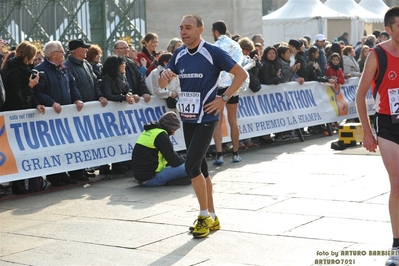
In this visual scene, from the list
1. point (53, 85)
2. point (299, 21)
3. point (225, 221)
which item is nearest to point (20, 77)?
point (53, 85)

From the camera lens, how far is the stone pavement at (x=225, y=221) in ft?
21.8

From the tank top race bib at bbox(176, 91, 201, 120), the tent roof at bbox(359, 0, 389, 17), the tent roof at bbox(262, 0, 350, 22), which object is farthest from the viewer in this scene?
the tent roof at bbox(359, 0, 389, 17)

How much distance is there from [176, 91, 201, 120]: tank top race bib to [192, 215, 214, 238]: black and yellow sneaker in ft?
3.06

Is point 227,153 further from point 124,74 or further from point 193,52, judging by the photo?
point 193,52

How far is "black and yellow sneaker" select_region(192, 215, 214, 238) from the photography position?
23.9ft

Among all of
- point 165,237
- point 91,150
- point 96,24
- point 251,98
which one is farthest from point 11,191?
point 96,24

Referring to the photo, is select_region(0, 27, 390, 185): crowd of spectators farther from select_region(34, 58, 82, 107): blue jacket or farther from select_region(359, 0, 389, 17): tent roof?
select_region(359, 0, 389, 17): tent roof

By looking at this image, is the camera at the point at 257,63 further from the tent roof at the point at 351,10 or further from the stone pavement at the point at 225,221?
the tent roof at the point at 351,10

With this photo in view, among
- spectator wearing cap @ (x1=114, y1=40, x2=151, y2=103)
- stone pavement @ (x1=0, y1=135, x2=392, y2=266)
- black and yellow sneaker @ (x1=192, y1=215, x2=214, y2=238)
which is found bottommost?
stone pavement @ (x1=0, y1=135, x2=392, y2=266)

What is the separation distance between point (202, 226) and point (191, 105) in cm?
111

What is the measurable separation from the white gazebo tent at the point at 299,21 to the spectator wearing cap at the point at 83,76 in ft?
58.7

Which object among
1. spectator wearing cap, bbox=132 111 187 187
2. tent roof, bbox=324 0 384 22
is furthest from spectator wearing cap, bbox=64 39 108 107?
tent roof, bbox=324 0 384 22

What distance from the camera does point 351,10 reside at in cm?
3228

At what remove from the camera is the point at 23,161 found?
33.1 ft
